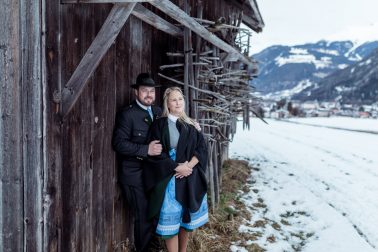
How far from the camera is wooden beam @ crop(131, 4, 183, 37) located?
3.54 metres

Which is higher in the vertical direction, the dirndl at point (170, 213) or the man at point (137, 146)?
the man at point (137, 146)

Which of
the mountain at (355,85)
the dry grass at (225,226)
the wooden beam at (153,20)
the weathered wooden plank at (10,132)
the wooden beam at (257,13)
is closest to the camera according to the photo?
the weathered wooden plank at (10,132)

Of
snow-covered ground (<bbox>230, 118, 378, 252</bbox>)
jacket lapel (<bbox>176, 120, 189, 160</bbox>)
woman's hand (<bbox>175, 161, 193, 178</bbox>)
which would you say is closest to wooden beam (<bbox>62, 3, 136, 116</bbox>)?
jacket lapel (<bbox>176, 120, 189, 160</bbox>)

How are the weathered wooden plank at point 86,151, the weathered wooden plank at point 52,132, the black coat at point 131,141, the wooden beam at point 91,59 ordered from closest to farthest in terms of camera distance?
the weathered wooden plank at point 52,132 < the wooden beam at point 91,59 < the weathered wooden plank at point 86,151 < the black coat at point 131,141

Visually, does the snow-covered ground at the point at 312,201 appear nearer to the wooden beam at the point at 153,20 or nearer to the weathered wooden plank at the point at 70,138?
the weathered wooden plank at the point at 70,138

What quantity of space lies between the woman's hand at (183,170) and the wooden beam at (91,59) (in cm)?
119

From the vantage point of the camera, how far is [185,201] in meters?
3.44

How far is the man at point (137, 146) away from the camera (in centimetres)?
336

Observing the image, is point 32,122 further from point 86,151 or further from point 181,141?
point 181,141

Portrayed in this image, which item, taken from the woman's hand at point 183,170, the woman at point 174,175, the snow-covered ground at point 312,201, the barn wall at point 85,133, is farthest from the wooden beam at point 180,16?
the snow-covered ground at point 312,201

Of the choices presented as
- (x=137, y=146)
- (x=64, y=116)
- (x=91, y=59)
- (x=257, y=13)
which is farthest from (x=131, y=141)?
(x=257, y=13)

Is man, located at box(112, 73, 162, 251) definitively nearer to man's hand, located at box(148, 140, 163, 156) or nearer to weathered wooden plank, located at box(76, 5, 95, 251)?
man's hand, located at box(148, 140, 163, 156)

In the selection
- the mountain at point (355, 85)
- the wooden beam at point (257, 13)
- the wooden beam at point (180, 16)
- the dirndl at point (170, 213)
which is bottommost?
the dirndl at point (170, 213)

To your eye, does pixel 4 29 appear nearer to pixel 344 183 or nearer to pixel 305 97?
pixel 344 183
